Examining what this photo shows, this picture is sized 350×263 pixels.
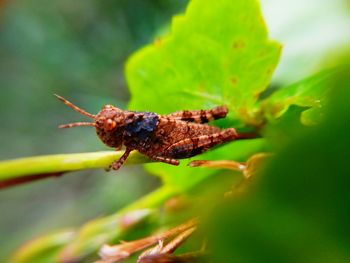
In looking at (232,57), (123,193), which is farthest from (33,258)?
(123,193)

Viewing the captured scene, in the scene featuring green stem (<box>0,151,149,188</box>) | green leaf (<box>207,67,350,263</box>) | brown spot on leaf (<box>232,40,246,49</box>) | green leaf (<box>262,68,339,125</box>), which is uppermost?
brown spot on leaf (<box>232,40,246,49</box>)

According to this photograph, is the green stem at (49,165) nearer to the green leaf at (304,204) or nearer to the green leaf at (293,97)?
the green leaf at (293,97)

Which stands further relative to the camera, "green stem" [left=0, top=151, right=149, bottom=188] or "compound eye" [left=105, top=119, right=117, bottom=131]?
"compound eye" [left=105, top=119, right=117, bottom=131]

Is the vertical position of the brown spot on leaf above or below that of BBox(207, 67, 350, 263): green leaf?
above

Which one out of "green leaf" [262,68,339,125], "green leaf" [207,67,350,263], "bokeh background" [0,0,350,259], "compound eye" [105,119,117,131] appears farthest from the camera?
"bokeh background" [0,0,350,259]

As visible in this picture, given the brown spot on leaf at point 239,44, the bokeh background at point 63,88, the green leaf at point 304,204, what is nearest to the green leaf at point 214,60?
the brown spot on leaf at point 239,44

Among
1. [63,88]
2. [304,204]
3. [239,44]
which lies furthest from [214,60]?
[63,88]

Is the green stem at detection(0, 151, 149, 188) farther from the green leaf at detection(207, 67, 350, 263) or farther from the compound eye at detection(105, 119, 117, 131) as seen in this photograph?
the green leaf at detection(207, 67, 350, 263)

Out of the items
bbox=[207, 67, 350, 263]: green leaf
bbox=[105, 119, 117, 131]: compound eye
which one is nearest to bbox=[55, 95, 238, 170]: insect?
bbox=[105, 119, 117, 131]: compound eye

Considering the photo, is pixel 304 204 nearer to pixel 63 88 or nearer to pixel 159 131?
pixel 159 131
